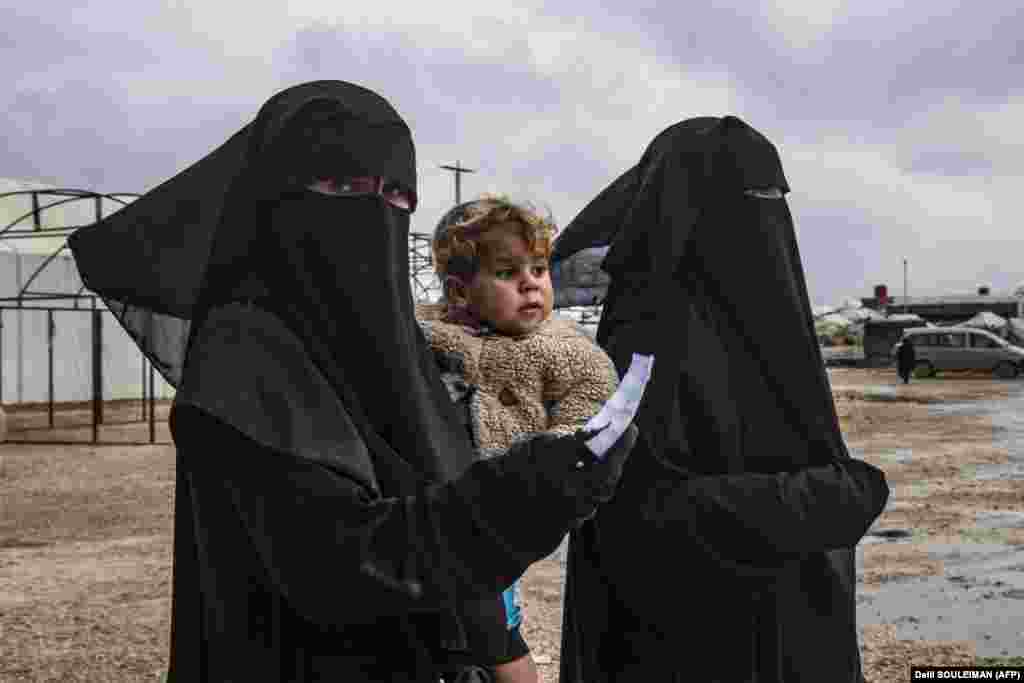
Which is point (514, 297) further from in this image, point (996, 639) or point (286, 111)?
point (996, 639)

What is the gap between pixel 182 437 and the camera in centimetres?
157

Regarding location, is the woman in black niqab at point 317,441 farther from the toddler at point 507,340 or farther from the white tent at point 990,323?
the white tent at point 990,323

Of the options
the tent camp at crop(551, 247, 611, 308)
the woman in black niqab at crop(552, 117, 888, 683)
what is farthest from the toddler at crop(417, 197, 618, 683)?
the tent camp at crop(551, 247, 611, 308)

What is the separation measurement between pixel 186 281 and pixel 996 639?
530cm

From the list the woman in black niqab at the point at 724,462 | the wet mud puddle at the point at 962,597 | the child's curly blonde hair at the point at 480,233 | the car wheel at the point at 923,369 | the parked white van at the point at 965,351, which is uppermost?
the child's curly blonde hair at the point at 480,233

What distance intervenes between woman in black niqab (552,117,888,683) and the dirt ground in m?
3.23

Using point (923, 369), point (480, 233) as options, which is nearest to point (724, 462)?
point (480, 233)

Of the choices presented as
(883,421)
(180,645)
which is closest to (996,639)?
(180,645)

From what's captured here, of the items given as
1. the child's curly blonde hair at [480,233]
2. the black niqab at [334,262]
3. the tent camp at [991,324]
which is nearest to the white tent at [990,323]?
the tent camp at [991,324]

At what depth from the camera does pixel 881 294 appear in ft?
180

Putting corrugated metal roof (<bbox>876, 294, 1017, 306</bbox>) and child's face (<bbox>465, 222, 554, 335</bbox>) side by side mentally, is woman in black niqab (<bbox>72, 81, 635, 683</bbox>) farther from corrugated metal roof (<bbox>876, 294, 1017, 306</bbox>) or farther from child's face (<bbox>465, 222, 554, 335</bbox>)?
corrugated metal roof (<bbox>876, 294, 1017, 306</bbox>)

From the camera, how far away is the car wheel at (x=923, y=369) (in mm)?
32562

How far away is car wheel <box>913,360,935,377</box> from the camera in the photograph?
107ft

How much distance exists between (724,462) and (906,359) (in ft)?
102
